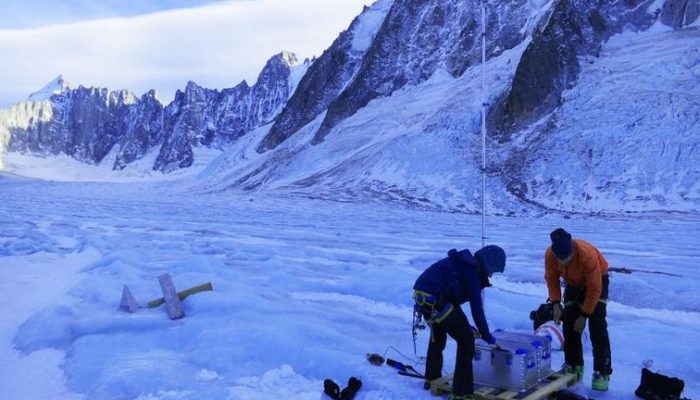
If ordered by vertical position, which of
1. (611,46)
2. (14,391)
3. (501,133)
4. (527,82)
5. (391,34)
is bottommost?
(14,391)

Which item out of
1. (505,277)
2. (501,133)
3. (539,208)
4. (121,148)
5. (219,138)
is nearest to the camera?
(505,277)

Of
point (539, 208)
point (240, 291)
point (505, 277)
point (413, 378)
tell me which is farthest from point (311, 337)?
point (539, 208)

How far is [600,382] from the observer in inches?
247

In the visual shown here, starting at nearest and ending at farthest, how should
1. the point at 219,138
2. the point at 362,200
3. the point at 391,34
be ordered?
the point at 362,200 → the point at 391,34 → the point at 219,138

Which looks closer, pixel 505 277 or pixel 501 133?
pixel 505 277

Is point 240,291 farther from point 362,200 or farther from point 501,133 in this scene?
point 501,133

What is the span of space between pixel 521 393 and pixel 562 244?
143 centimetres

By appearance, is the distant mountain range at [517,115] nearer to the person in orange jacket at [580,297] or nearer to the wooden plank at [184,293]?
the wooden plank at [184,293]

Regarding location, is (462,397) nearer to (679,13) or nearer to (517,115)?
(517,115)

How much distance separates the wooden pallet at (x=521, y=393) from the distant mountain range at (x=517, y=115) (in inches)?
1109

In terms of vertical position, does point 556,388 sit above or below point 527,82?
below

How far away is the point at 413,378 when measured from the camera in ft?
22.3

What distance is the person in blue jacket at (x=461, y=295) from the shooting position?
581 centimetres

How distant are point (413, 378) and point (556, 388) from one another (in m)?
1.46
